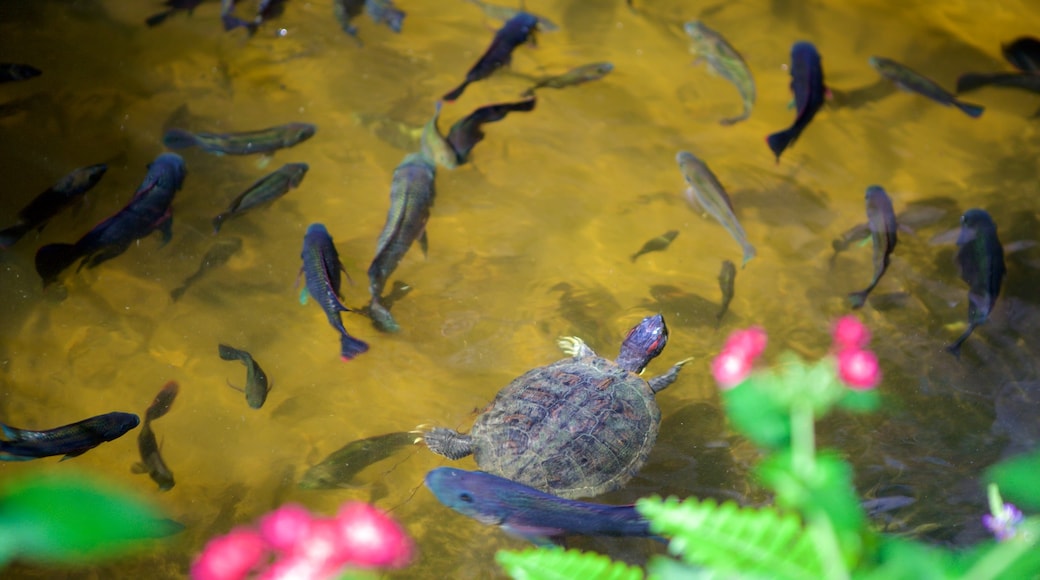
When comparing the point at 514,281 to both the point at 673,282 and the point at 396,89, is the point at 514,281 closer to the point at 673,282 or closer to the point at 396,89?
the point at 673,282

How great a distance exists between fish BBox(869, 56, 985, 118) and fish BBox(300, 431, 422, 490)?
3644mm

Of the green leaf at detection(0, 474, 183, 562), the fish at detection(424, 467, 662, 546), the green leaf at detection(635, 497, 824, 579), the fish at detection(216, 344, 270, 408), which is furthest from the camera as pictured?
the fish at detection(216, 344, 270, 408)

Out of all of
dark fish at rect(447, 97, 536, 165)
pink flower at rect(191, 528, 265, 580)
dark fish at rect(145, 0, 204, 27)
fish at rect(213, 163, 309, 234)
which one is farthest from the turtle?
dark fish at rect(145, 0, 204, 27)

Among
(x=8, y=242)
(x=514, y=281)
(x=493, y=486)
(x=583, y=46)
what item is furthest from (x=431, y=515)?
(x=583, y=46)

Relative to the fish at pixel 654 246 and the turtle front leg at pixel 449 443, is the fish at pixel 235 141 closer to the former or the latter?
the turtle front leg at pixel 449 443

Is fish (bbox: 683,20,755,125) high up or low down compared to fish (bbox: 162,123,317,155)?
up

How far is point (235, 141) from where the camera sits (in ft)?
12.5

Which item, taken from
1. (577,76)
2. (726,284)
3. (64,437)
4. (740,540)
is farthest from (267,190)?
(740,540)

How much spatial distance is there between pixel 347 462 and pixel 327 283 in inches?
32.0

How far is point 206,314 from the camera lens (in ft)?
11.6

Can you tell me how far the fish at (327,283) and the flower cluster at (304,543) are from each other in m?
0.69

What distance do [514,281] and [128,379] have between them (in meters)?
1.96

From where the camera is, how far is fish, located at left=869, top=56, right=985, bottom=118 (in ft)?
13.6

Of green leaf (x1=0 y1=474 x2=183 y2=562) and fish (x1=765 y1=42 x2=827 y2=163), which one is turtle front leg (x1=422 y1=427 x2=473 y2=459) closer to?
green leaf (x1=0 y1=474 x2=183 y2=562)
